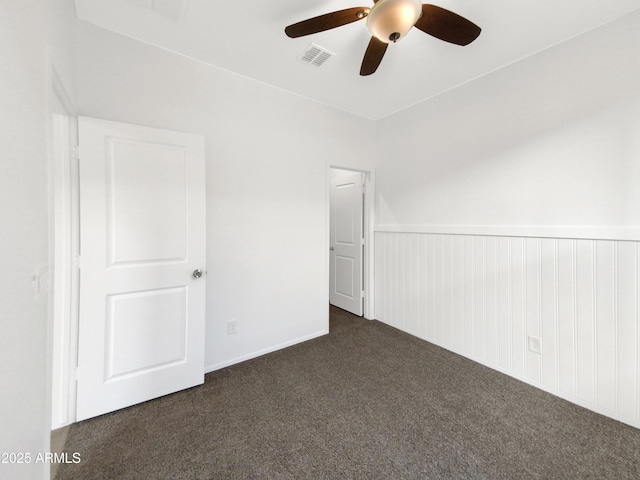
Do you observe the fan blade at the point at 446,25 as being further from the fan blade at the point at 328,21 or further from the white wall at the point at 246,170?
the white wall at the point at 246,170

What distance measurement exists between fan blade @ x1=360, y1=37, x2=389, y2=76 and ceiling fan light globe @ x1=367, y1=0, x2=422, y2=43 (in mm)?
234

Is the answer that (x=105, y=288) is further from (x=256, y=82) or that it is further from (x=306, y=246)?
(x=256, y=82)

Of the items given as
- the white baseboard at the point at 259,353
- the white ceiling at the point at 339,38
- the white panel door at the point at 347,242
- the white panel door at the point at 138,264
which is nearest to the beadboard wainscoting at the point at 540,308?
the white panel door at the point at 347,242

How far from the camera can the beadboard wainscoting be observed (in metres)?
1.77

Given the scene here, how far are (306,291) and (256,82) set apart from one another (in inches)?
85.6

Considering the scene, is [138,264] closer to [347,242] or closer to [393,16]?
[393,16]

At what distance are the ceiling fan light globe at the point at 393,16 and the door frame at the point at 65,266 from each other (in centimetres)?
186

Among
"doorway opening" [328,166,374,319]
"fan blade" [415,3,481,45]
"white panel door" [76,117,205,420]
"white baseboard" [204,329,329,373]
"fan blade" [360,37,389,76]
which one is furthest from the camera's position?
"doorway opening" [328,166,374,319]

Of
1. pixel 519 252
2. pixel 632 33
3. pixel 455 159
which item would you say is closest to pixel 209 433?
pixel 519 252

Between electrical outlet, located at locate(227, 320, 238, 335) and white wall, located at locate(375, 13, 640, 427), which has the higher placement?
white wall, located at locate(375, 13, 640, 427)

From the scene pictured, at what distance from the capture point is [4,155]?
2.65ft

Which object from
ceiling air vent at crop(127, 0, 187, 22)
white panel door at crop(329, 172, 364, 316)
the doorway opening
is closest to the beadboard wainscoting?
the doorway opening

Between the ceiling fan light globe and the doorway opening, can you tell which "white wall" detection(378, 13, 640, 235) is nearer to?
the doorway opening

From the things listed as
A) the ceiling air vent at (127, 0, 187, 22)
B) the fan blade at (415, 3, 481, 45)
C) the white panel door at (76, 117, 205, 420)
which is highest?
the ceiling air vent at (127, 0, 187, 22)
